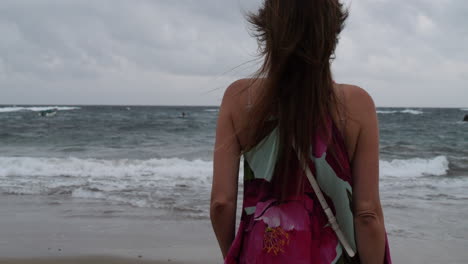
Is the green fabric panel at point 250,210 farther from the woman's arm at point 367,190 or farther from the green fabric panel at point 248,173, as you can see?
the woman's arm at point 367,190

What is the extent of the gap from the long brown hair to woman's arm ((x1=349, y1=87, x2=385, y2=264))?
112 millimetres

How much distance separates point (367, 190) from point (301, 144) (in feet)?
0.83

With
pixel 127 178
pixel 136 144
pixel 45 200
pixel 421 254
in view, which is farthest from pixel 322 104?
pixel 136 144

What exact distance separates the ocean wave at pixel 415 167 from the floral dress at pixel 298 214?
34.6ft

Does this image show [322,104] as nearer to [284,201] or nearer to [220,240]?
[284,201]

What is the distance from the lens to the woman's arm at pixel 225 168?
142cm

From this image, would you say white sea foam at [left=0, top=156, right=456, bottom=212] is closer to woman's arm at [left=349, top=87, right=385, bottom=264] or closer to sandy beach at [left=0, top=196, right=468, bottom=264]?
sandy beach at [left=0, top=196, right=468, bottom=264]

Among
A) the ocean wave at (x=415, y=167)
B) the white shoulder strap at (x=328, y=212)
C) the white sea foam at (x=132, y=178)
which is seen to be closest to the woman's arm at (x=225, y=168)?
the white shoulder strap at (x=328, y=212)

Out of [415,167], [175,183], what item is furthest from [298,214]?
[415,167]

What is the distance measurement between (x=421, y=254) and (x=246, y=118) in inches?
174

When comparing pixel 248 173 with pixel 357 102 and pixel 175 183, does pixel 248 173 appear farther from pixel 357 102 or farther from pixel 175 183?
pixel 175 183

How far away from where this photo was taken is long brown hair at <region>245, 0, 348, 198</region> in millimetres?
1306

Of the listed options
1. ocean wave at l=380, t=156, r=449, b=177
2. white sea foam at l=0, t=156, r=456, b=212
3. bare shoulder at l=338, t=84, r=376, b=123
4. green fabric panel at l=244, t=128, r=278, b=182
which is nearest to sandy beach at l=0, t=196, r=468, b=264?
white sea foam at l=0, t=156, r=456, b=212

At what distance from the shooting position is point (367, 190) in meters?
1.38
